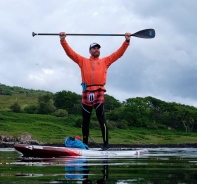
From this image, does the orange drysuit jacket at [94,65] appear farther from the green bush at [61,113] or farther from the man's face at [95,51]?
the green bush at [61,113]

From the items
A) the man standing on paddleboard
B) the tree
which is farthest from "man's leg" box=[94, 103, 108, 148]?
the tree

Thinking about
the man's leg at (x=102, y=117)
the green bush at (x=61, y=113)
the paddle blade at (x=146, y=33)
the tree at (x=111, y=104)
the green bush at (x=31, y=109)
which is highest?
the tree at (x=111, y=104)

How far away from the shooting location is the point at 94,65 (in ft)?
44.4

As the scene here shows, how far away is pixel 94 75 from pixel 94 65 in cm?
30

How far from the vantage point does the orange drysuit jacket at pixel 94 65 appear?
1339 centimetres

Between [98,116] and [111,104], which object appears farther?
[111,104]

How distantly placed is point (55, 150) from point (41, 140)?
6719 cm

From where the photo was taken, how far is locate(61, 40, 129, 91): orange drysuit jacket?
1339 cm

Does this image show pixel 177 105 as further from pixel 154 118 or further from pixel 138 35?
pixel 138 35

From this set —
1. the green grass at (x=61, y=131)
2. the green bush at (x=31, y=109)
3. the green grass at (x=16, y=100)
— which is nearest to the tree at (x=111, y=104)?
the green bush at (x=31, y=109)

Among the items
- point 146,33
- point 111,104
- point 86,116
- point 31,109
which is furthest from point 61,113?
point 86,116

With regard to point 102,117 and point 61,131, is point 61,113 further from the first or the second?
point 102,117

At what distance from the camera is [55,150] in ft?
39.0

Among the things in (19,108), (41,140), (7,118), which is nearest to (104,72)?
(41,140)
